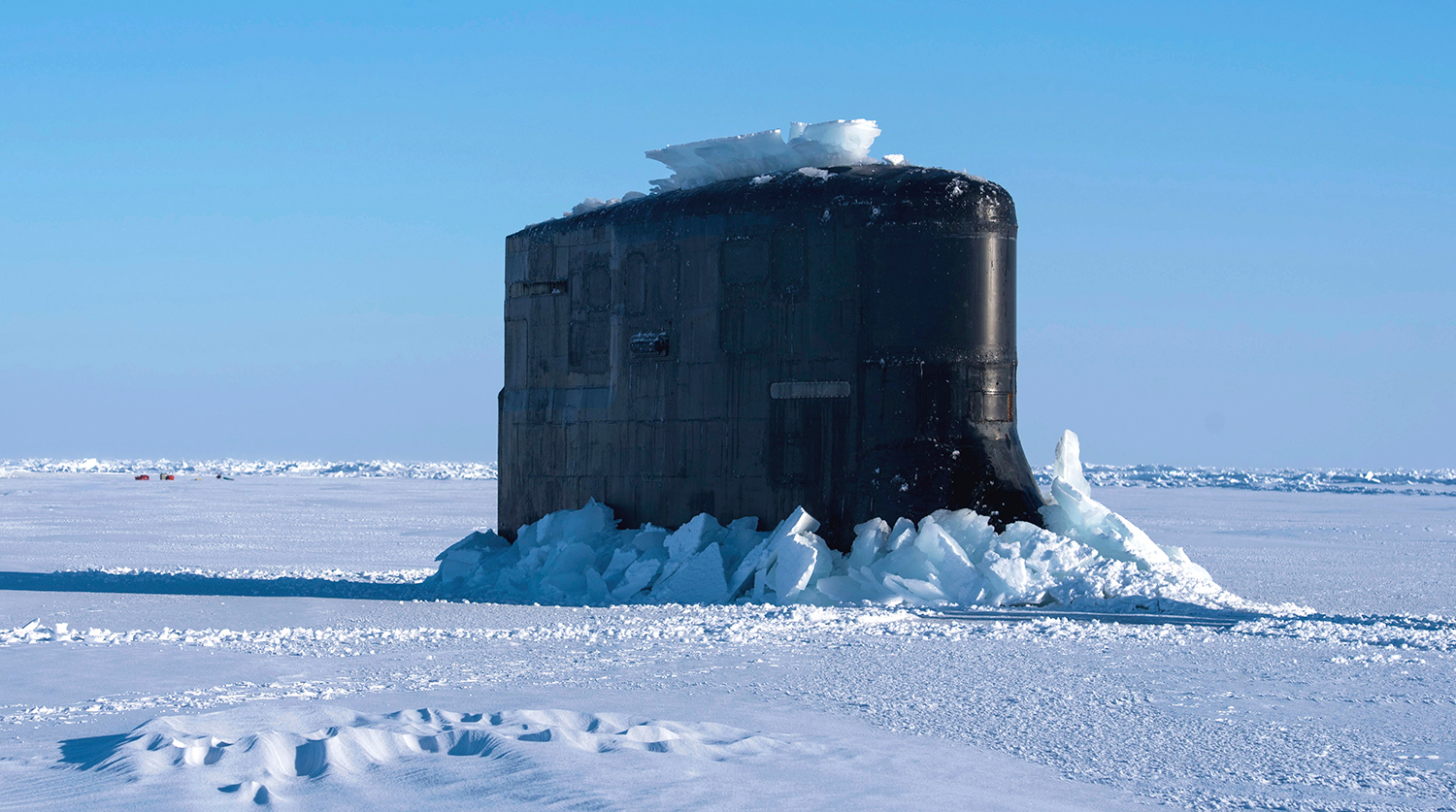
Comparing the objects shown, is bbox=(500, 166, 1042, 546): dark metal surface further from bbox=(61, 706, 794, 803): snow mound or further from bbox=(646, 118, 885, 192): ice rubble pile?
bbox=(61, 706, 794, 803): snow mound

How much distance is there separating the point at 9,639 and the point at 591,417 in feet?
17.1

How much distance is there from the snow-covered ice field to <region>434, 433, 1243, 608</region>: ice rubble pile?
0.42m

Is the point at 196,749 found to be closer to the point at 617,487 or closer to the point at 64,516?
the point at 617,487

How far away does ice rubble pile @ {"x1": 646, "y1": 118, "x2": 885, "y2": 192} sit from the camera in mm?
12203

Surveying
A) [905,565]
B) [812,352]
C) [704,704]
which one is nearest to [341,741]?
[704,704]

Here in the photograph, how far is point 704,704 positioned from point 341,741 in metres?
1.83

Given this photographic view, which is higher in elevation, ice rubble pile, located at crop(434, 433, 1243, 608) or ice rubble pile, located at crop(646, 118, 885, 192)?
ice rubble pile, located at crop(646, 118, 885, 192)

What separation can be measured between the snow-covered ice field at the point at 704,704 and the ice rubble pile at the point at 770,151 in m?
4.16

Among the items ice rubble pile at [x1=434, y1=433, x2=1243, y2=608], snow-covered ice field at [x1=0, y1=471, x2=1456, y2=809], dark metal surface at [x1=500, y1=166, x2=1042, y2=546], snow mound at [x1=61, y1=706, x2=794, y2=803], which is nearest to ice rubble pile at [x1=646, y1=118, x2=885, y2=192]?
dark metal surface at [x1=500, y1=166, x2=1042, y2=546]

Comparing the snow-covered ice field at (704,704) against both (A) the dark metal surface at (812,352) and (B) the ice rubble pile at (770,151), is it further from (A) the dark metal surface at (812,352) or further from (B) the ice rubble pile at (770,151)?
(B) the ice rubble pile at (770,151)

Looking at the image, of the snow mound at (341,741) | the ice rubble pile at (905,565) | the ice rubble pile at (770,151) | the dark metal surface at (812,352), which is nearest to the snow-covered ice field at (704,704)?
the snow mound at (341,741)

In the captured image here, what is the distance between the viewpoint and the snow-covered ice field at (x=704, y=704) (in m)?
4.84

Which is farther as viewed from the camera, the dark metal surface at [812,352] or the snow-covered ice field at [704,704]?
the dark metal surface at [812,352]

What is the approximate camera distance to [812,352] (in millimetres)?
11352
